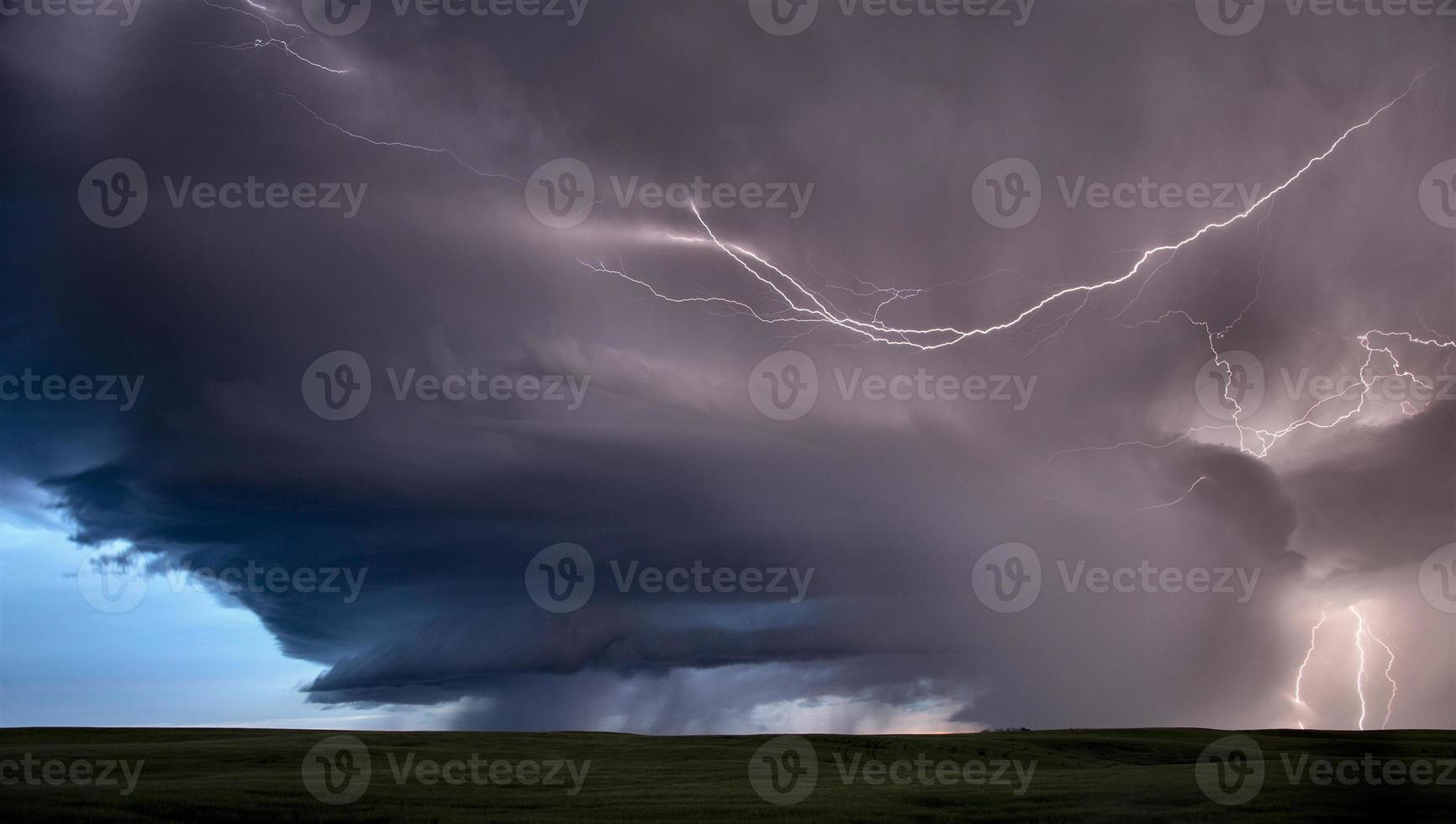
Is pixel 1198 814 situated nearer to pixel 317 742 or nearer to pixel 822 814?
pixel 822 814

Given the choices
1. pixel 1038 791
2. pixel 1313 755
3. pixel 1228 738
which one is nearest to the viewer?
pixel 1038 791

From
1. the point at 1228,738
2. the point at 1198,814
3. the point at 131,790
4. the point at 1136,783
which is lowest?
the point at 131,790

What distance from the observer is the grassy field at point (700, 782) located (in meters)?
18.0

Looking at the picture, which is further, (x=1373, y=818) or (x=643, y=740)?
(x=643, y=740)

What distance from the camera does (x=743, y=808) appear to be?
19.0 metres

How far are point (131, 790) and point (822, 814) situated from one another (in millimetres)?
14983

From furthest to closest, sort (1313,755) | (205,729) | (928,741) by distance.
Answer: (205,729)
(928,741)
(1313,755)

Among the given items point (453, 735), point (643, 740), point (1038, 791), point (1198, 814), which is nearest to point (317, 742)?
point (453, 735)

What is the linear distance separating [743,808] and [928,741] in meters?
23.3

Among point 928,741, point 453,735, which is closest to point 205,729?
point 453,735

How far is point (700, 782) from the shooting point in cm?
2500

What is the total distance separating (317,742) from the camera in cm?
3600

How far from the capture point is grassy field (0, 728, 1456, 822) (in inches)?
708

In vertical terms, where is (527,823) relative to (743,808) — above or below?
below
